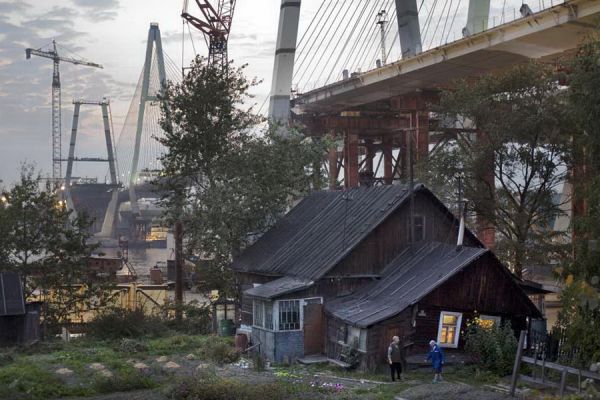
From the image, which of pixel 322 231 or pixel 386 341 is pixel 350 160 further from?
→ pixel 386 341

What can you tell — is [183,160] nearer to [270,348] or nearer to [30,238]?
[30,238]

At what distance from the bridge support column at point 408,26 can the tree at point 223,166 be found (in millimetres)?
25972

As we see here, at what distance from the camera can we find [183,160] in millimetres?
41250

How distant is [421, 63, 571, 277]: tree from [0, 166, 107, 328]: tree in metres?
18.2

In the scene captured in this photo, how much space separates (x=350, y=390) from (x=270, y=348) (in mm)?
7064

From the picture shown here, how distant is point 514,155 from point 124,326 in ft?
61.7

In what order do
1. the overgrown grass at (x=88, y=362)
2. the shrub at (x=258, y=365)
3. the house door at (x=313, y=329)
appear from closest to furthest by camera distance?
the overgrown grass at (x=88, y=362) → the shrub at (x=258, y=365) → the house door at (x=313, y=329)

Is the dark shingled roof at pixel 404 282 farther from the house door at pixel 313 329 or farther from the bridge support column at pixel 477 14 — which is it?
the bridge support column at pixel 477 14

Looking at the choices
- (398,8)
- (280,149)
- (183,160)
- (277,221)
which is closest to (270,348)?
(277,221)

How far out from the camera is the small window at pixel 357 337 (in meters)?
22.0

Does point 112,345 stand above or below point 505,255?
below

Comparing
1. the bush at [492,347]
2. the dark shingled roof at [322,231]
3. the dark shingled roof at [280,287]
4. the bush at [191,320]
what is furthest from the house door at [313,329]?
the bush at [191,320]

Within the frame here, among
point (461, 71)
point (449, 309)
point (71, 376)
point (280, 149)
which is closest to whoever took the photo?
point (71, 376)

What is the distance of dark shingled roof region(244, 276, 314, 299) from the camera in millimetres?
24656
